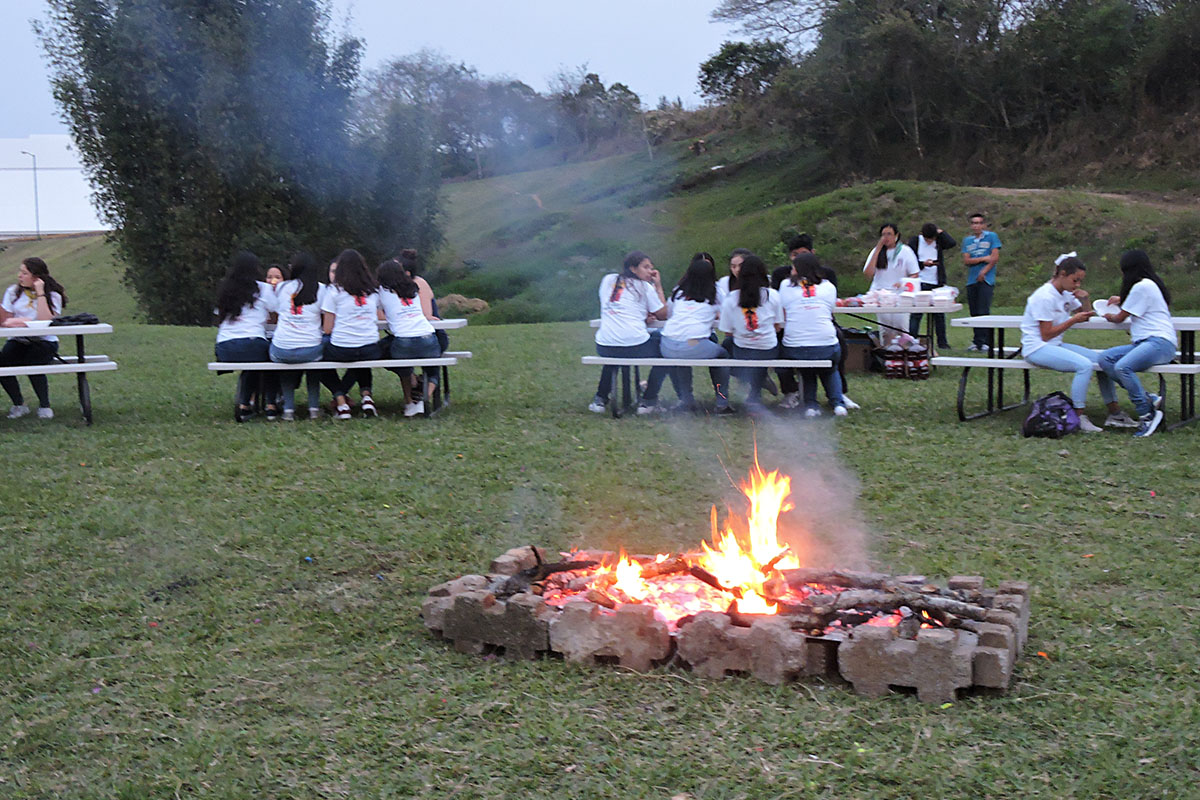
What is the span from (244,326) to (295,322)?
0.49 meters

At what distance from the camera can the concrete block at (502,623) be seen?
4.06 metres

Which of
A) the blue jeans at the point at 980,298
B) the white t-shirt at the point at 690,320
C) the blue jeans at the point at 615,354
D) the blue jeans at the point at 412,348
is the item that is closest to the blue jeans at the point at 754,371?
the white t-shirt at the point at 690,320

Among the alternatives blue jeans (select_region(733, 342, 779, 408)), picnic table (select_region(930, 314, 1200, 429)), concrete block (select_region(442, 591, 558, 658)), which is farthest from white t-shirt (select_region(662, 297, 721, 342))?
concrete block (select_region(442, 591, 558, 658))

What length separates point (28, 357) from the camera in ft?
30.4

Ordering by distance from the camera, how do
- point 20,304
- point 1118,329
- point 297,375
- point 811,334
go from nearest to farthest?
point 1118,329
point 811,334
point 297,375
point 20,304

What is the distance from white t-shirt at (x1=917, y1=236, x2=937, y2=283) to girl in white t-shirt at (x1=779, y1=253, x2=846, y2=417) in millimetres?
4086

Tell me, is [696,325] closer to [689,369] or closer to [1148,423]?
[689,369]

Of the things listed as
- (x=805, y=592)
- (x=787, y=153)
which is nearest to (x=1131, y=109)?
(x=787, y=153)

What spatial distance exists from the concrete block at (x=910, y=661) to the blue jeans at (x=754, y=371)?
17.9ft

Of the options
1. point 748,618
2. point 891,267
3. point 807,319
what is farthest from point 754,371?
point 748,618

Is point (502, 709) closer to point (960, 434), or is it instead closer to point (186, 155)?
point (960, 434)

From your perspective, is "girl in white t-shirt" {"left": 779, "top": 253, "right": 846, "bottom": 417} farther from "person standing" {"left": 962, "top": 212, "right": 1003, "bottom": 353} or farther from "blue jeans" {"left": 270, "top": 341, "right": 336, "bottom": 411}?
"person standing" {"left": 962, "top": 212, "right": 1003, "bottom": 353}

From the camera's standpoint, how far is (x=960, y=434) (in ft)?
26.2

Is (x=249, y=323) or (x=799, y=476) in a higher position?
(x=249, y=323)
